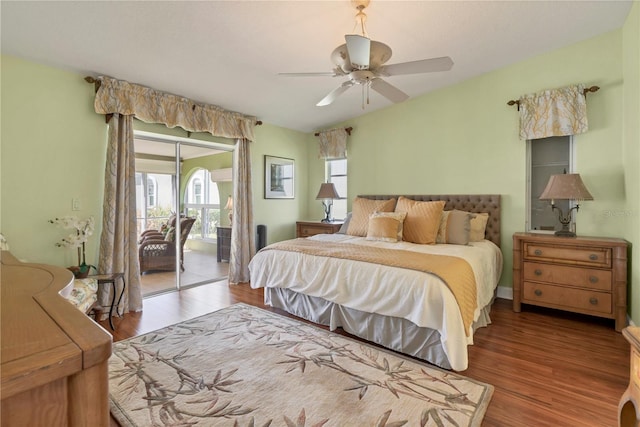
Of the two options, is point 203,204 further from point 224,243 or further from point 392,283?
point 392,283

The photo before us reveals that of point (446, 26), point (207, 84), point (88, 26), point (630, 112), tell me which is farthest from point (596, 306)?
point (88, 26)

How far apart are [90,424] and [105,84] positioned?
374 cm

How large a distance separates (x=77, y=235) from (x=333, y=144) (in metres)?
3.83

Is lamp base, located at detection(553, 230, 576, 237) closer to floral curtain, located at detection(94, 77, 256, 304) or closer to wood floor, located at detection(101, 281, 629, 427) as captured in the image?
wood floor, located at detection(101, 281, 629, 427)

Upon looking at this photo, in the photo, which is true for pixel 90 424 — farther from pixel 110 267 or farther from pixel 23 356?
pixel 110 267

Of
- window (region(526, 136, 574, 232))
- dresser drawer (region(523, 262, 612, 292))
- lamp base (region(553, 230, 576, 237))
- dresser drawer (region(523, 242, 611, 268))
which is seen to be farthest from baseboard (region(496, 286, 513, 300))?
lamp base (region(553, 230, 576, 237))

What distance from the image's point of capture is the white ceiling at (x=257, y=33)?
8.04 ft

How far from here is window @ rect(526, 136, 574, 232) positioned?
3590 millimetres

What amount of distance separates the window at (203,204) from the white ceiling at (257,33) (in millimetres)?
1321

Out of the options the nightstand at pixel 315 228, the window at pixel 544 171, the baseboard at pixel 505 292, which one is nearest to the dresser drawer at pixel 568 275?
the baseboard at pixel 505 292

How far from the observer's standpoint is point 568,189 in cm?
311

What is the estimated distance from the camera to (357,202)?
4336mm

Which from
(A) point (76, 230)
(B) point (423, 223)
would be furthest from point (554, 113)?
(A) point (76, 230)

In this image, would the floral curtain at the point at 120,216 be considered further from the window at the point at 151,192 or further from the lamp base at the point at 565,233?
the lamp base at the point at 565,233
